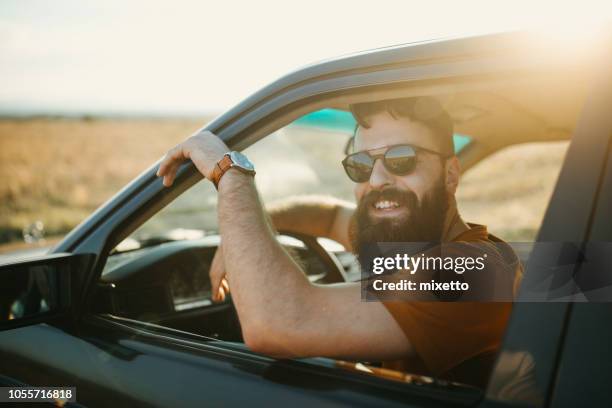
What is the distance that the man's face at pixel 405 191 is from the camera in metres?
1.76

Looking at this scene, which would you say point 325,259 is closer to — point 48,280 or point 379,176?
point 379,176

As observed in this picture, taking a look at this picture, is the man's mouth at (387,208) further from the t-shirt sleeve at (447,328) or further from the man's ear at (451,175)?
the t-shirt sleeve at (447,328)

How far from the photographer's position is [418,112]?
177 centimetres

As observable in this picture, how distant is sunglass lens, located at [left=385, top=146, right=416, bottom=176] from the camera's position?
176cm

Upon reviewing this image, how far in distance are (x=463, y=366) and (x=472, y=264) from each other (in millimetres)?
242

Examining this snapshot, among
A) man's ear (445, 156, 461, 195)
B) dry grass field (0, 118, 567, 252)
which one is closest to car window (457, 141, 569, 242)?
dry grass field (0, 118, 567, 252)

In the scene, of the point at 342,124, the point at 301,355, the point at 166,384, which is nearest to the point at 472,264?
the point at 301,355

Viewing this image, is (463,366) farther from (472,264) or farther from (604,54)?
(604,54)

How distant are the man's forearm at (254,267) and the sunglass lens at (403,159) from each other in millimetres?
414

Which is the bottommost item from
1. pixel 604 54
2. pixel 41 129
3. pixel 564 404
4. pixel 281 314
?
pixel 564 404

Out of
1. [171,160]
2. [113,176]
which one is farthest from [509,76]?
[113,176]

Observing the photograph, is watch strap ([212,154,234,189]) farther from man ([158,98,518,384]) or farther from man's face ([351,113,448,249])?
man's face ([351,113,448,249])

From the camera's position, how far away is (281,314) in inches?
59.0

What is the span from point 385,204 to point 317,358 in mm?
539
